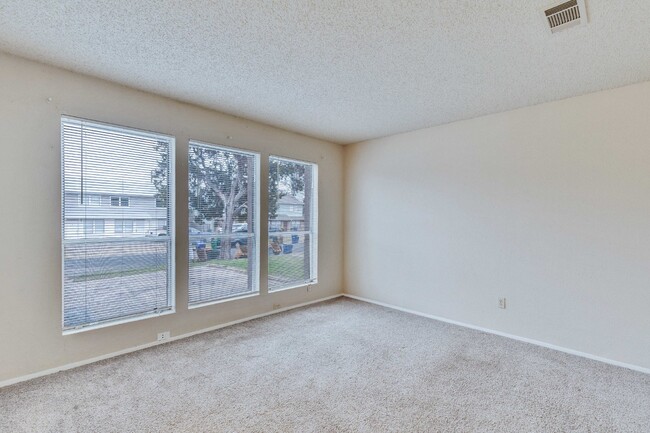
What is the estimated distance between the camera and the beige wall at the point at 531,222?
289cm

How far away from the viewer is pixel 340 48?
2352 mm

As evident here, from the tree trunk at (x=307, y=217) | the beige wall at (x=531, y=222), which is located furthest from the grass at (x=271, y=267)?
the beige wall at (x=531, y=222)

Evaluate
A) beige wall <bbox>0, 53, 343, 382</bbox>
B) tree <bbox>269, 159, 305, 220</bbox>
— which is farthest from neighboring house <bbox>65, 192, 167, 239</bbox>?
A: tree <bbox>269, 159, 305, 220</bbox>

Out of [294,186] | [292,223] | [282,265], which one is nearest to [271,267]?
[282,265]

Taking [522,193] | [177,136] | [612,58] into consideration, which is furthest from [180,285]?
[612,58]

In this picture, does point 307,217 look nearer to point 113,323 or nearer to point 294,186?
point 294,186

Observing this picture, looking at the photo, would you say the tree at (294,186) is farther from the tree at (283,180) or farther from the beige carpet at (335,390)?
the beige carpet at (335,390)

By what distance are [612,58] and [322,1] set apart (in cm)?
228

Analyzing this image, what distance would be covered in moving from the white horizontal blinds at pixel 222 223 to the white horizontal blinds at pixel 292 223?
0.30m

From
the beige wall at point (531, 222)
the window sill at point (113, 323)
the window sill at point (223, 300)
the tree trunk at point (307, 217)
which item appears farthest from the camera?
the tree trunk at point (307, 217)

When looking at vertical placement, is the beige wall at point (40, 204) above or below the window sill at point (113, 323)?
above

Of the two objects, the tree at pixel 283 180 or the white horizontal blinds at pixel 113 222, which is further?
the tree at pixel 283 180

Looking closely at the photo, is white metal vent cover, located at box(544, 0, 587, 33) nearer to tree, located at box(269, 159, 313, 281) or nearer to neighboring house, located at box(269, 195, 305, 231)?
tree, located at box(269, 159, 313, 281)

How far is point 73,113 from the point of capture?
9.08 ft
